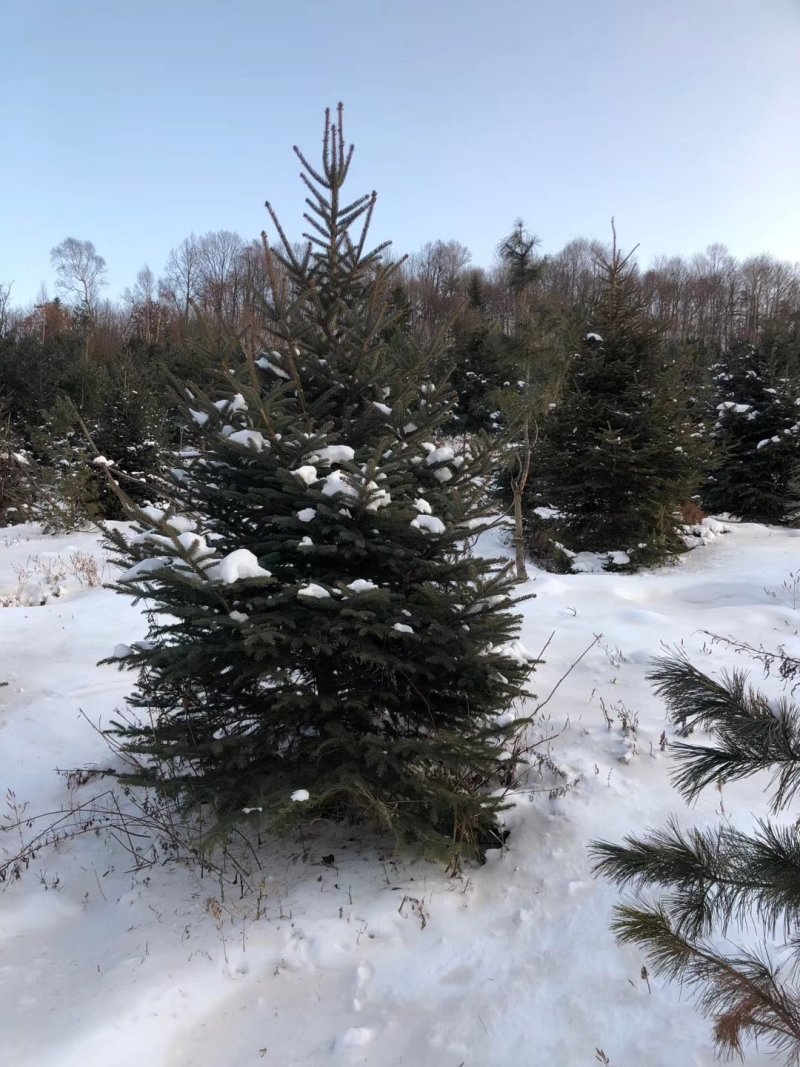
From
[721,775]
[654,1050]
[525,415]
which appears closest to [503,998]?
[654,1050]

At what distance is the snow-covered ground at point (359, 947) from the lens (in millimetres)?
2301

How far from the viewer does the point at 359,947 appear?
276cm

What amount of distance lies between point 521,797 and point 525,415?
5.24 meters

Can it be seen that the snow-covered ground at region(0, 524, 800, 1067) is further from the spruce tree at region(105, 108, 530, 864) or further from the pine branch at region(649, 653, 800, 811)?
the pine branch at region(649, 653, 800, 811)

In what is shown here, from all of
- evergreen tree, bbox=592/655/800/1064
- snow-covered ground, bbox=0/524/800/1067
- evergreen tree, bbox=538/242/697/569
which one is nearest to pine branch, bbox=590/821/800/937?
evergreen tree, bbox=592/655/800/1064

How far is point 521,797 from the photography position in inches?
143

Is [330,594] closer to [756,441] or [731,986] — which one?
[731,986]

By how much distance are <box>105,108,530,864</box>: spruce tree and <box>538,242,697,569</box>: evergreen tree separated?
22.0 ft

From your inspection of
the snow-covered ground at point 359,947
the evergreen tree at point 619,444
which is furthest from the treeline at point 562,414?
the snow-covered ground at point 359,947

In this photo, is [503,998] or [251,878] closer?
[503,998]

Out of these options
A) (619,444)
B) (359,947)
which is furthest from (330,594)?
(619,444)

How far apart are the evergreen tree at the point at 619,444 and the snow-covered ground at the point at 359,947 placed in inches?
228

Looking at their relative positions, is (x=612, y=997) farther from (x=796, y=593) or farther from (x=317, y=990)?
(x=796, y=593)

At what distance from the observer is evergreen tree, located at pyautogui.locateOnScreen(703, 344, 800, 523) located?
41.5ft
